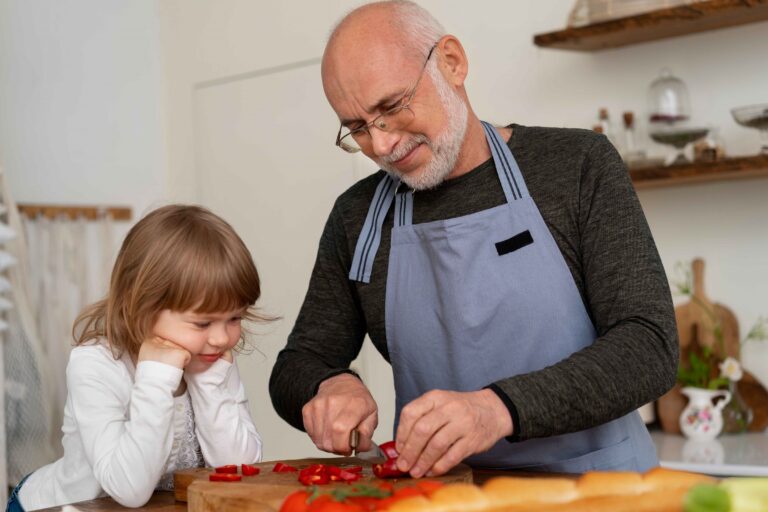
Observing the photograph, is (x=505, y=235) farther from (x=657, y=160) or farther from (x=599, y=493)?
(x=657, y=160)

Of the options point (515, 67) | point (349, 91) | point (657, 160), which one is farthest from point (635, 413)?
point (515, 67)

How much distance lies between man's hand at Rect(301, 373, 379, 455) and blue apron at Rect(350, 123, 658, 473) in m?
0.18

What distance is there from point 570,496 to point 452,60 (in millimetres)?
995

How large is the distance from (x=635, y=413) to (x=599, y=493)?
2.62ft

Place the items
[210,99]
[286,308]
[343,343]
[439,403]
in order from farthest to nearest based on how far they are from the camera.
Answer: [210,99] → [286,308] → [343,343] → [439,403]

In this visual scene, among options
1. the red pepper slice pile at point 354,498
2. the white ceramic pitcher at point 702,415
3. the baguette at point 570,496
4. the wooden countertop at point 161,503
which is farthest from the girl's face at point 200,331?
the white ceramic pitcher at point 702,415

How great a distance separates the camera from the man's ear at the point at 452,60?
5.57 ft

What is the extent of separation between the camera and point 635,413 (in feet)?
5.49

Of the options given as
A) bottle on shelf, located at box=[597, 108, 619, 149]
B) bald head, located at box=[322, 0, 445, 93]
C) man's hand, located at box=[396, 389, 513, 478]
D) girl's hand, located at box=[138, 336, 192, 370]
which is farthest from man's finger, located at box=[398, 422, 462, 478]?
bottle on shelf, located at box=[597, 108, 619, 149]

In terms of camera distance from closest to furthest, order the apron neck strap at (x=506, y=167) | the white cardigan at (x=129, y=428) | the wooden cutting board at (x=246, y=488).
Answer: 1. the wooden cutting board at (x=246, y=488)
2. the white cardigan at (x=129, y=428)
3. the apron neck strap at (x=506, y=167)

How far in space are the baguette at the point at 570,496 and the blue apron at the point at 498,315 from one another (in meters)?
0.64

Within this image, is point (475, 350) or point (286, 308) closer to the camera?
point (475, 350)

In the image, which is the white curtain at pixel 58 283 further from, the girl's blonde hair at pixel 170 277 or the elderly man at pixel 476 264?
the elderly man at pixel 476 264

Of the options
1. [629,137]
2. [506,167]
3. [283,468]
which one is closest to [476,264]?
[506,167]
